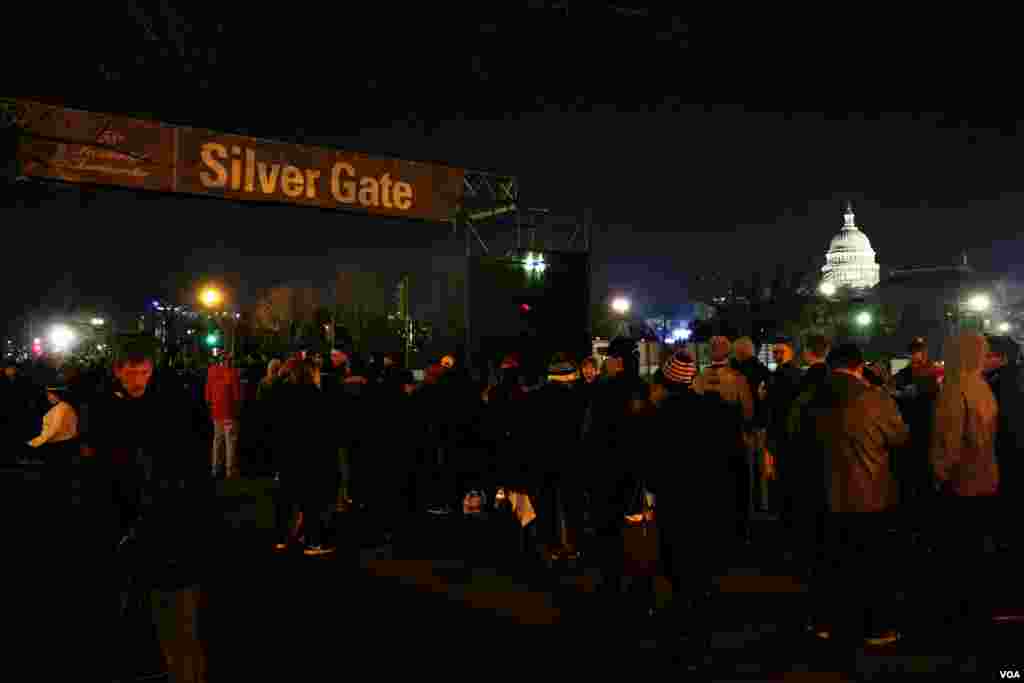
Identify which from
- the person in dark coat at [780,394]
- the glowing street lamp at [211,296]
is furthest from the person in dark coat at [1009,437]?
the glowing street lamp at [211,296]

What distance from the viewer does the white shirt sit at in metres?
11.2

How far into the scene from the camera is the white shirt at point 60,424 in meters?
11.2

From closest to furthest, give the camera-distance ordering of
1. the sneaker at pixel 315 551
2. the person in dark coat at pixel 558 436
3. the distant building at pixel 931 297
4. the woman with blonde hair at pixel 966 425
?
the woman with blonde hair at pixel 966 425, the person in dark coat at pixel 558 436, the sneaker at pixel 315 551, the distant building at pixel 931 297

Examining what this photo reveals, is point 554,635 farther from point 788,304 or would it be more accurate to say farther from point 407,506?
point 788,304

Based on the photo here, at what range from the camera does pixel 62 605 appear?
699 centimetres

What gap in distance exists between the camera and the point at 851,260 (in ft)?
438

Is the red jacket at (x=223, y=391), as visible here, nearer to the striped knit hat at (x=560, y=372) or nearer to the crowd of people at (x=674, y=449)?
the crowd of people at (x=674, y=449)

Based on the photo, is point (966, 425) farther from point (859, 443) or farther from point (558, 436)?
point (558, 436)

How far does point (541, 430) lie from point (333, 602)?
2.20 metres

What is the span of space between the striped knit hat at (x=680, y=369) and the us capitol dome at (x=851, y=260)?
132604 millimetres

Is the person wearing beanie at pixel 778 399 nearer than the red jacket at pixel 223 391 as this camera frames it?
Yes

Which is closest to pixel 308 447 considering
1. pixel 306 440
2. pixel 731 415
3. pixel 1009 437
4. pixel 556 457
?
pixel 306 440

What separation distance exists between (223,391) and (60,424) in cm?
234

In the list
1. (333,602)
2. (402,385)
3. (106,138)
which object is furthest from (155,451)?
(106,138)
